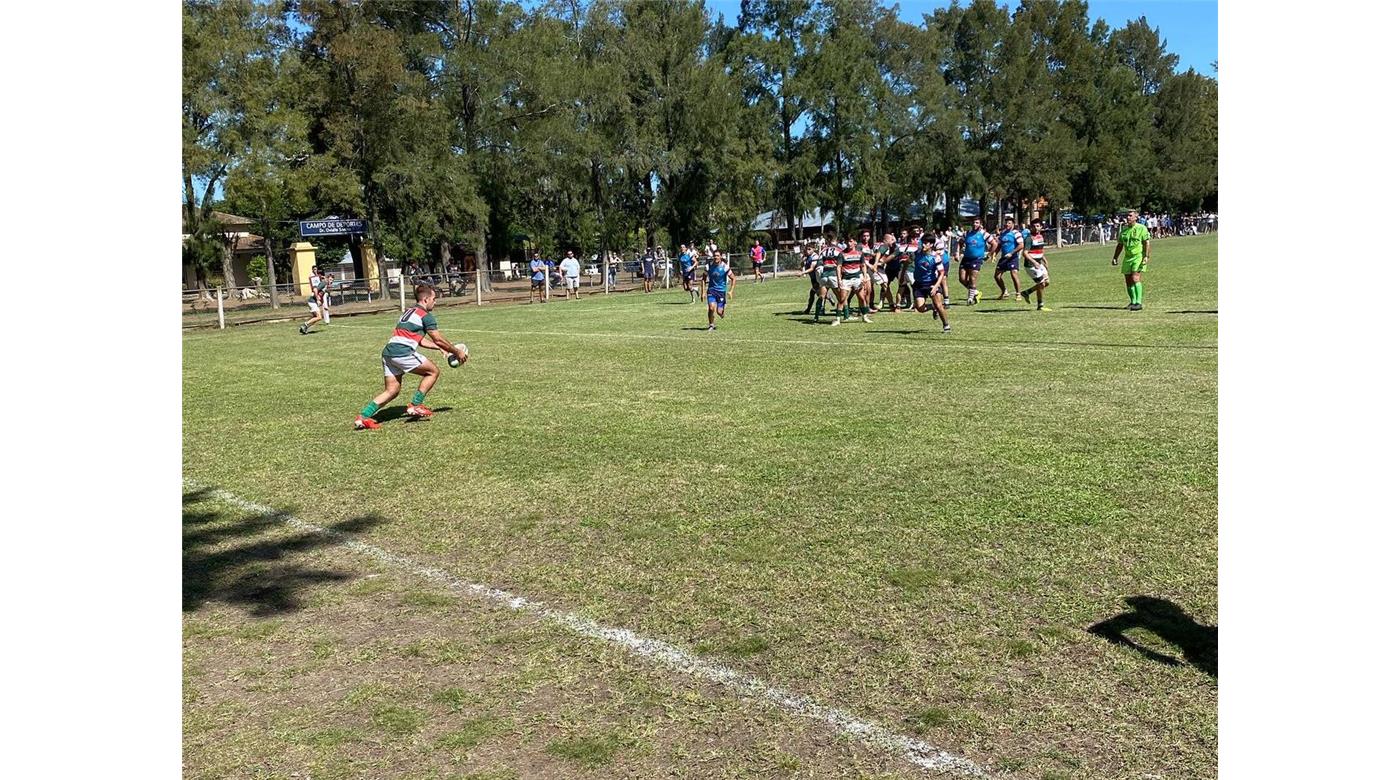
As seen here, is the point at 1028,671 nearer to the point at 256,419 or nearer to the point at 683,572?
the point at 683,572

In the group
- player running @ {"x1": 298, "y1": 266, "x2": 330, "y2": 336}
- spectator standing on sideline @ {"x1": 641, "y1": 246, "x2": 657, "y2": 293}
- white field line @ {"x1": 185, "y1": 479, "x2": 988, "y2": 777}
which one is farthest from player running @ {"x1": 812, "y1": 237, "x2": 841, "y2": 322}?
spectator standing on sideline @ {"x1": 641, "y1": 246, "x2": 657, "y2": 293}

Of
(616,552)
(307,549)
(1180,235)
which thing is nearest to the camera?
(616,552)

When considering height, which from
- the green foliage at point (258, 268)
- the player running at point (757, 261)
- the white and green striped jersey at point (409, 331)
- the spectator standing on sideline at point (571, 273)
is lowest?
the white and green striped jersey at point (409, 331)

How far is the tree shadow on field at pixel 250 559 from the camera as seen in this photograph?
19.9ft

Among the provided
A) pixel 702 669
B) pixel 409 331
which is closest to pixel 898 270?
pixel 409 331

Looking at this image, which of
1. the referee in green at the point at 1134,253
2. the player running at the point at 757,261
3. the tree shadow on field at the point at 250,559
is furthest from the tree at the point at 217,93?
the tree shadow on field at the point at 250,559

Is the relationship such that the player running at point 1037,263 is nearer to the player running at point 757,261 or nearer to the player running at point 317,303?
the player running at point 317,303

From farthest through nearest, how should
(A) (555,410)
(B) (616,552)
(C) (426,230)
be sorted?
(C) (426,230) → (A) (555,410) → (B) (616,552)

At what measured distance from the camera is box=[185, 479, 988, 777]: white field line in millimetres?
3842

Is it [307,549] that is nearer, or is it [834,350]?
[307,549]

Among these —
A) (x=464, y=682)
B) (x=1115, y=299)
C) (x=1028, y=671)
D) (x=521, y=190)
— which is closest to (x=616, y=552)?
(x=464, y=682)

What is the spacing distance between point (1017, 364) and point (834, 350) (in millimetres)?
3597

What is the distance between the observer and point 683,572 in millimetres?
5980

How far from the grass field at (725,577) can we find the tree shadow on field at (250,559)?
1.3 inches
